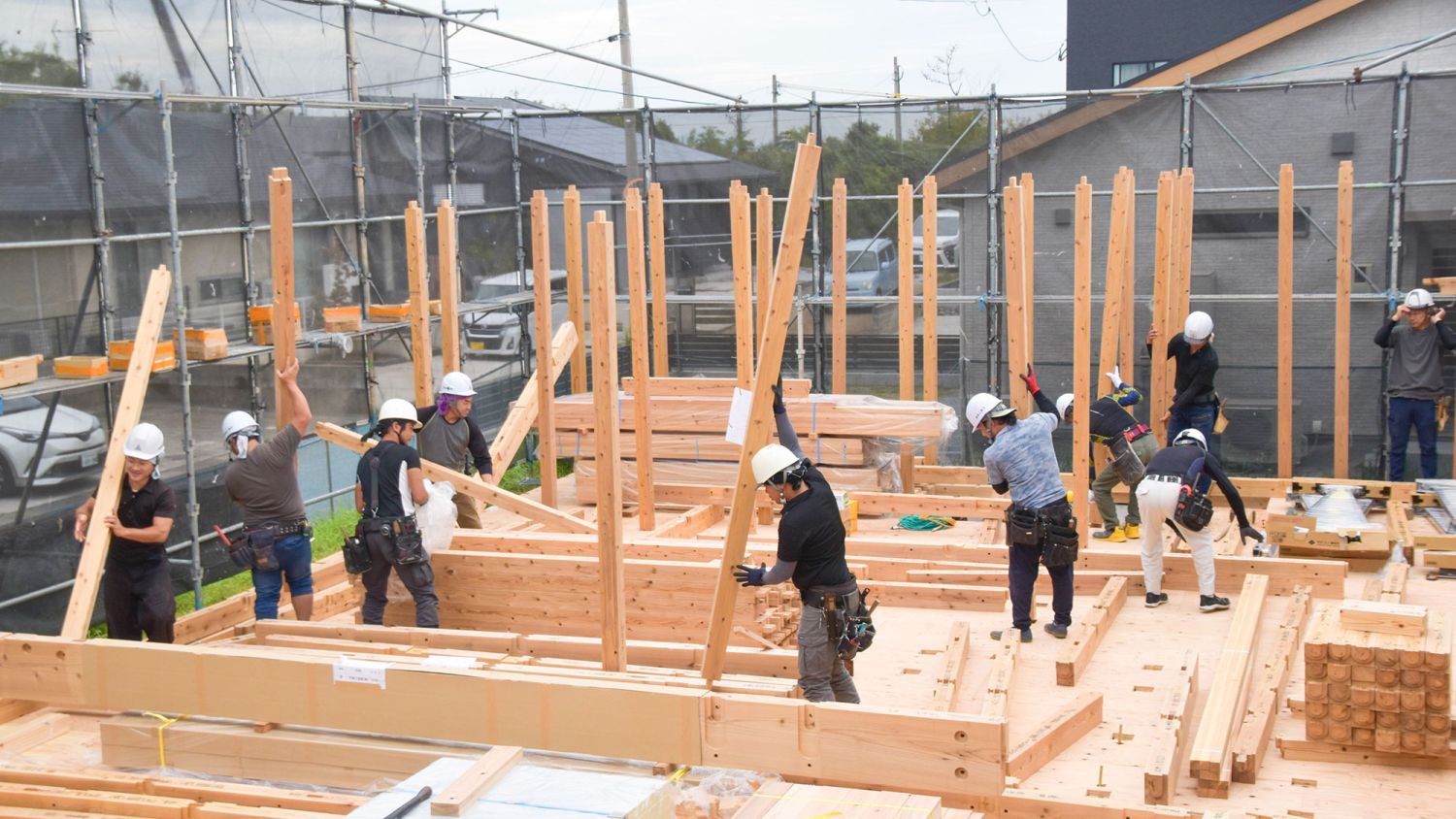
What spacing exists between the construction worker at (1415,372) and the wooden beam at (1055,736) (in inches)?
246

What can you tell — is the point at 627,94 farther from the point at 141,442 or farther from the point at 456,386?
the point at 141,442

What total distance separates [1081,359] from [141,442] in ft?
21.5

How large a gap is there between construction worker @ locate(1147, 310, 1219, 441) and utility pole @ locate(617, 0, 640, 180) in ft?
21.5

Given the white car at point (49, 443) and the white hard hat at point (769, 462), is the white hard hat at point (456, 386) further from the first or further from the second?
the white hard hat at point (769, 462)

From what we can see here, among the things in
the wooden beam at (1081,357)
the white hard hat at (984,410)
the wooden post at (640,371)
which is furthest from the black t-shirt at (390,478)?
the wooden beam at (1081,357)

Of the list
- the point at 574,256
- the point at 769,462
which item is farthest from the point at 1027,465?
the point at 574,256

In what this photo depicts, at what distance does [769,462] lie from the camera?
7.07m

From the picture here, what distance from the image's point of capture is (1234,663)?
8.18m

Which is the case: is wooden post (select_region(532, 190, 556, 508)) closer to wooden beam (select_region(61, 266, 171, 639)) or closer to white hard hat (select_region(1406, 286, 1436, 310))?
wooden beam (select_region(61, 266, 171, 639))

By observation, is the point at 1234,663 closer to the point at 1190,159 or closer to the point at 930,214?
the point at 930,214

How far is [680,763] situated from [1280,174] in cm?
908

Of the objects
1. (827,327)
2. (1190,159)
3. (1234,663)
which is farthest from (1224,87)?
(1234,663)

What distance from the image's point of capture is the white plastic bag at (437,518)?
31.6ft

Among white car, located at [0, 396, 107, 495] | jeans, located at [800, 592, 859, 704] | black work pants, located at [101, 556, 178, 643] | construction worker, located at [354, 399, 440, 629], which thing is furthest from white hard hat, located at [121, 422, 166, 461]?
Answer: jeans, located at [800, 592, 859, 704]
